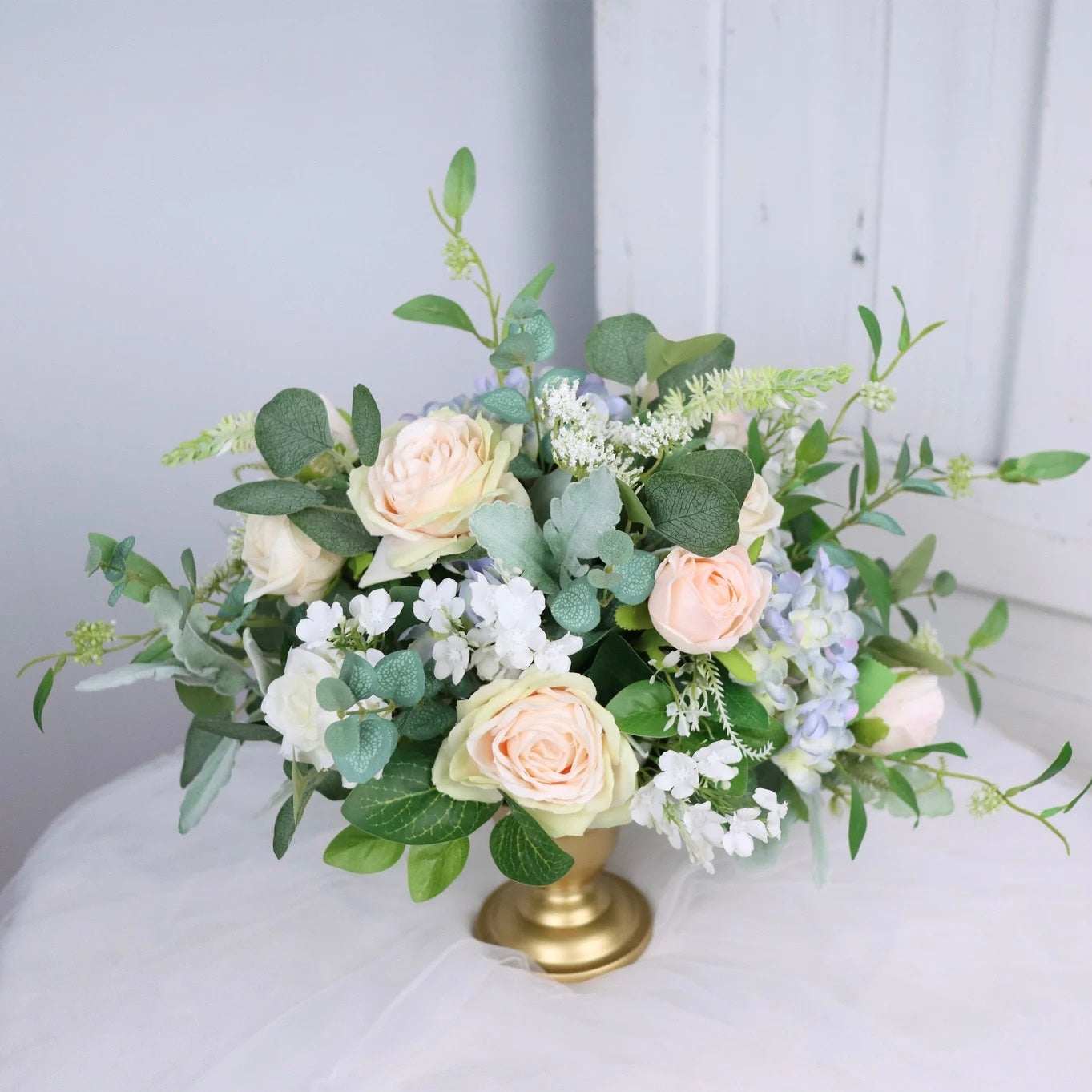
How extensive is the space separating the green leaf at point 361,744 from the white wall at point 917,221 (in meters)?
0.71

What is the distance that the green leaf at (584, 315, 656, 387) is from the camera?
0.72m

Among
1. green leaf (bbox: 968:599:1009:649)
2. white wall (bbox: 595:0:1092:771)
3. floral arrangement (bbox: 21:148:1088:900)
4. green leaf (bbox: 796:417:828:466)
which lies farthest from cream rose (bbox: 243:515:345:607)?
white wall (bbox: 595:0:1092:771)

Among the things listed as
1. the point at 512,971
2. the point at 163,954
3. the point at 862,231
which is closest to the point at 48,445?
the point at 163,954

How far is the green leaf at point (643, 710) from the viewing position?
2.01 feet

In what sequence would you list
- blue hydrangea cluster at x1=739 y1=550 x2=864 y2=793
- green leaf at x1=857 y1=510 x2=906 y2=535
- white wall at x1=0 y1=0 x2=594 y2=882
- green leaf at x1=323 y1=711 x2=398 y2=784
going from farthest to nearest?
white wall at x1=0 y1=0 x2=594 y2=882
green leaf at x1=857 y1=510 x2=906 y2=535
blue hydrangea cluster at x1=739 y1=550 x2=864 y2=793
green leaf at x1=323 y1=711 x2=398 y2=784

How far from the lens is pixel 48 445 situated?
1.08m

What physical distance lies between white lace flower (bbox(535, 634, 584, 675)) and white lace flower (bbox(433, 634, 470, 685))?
4 centimetres

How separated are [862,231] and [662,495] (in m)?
0.59

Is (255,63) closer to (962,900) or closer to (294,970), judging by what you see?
(294,970)

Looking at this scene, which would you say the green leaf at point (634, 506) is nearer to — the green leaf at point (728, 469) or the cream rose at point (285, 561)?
the green leaf at point (728, 469)

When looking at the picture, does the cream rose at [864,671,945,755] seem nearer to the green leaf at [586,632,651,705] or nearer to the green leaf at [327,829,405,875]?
the green leaf at [586,632,651,705]

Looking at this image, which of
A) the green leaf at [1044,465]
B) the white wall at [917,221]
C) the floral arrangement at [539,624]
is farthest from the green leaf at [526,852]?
the white wall at [917,221]

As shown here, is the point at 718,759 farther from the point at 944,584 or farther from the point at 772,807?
the point at 944,584

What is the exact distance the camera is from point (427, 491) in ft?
1.99
